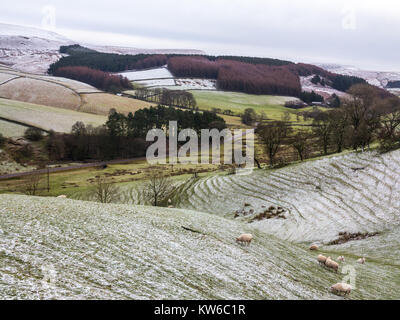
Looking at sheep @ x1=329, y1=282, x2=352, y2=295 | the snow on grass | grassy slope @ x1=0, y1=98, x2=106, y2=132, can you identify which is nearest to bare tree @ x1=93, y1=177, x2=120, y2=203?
the snow on grass

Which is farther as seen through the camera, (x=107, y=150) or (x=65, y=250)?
(x=107, y=150)

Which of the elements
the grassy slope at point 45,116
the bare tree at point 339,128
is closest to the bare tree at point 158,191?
the bare tree at point 339,128

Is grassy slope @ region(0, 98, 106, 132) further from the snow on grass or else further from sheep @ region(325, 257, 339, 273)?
sheep @ region(325, 257, 339, 273)

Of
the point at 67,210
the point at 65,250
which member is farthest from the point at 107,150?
the point at 65,250

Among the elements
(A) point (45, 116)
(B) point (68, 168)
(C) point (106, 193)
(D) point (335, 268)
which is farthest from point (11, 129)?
(D) point (335, 268)

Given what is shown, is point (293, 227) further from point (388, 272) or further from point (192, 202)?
point (192, 202)
